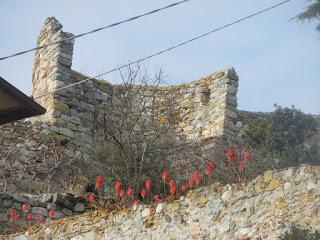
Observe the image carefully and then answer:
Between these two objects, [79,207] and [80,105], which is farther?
[80,105]

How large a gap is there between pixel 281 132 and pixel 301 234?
9.53m

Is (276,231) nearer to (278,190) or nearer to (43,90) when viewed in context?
(278,190)

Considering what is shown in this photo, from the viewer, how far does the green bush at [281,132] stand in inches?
649

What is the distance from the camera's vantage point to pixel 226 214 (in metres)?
8.59

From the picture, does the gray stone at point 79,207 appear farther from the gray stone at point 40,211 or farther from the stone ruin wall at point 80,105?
the stone ruin wall at point 80,105

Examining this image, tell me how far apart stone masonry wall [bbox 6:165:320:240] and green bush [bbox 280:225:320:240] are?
0.41ft

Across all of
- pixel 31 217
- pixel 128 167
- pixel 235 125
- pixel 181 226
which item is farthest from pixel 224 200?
pixel 235 125

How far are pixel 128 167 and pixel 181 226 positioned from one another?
184 inches

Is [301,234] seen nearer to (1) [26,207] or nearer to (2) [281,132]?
(1) [26,207]

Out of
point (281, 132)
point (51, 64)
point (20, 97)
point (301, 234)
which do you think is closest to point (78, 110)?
point (51, 64)

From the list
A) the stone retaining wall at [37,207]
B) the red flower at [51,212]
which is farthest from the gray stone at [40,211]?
the red flower at [51,212]

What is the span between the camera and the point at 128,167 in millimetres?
13609

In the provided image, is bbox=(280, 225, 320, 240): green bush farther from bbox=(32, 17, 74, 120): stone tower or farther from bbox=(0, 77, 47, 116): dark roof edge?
bbox=(32, 17, 74, 120): stone tower

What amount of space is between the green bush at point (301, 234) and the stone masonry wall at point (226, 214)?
126mm
